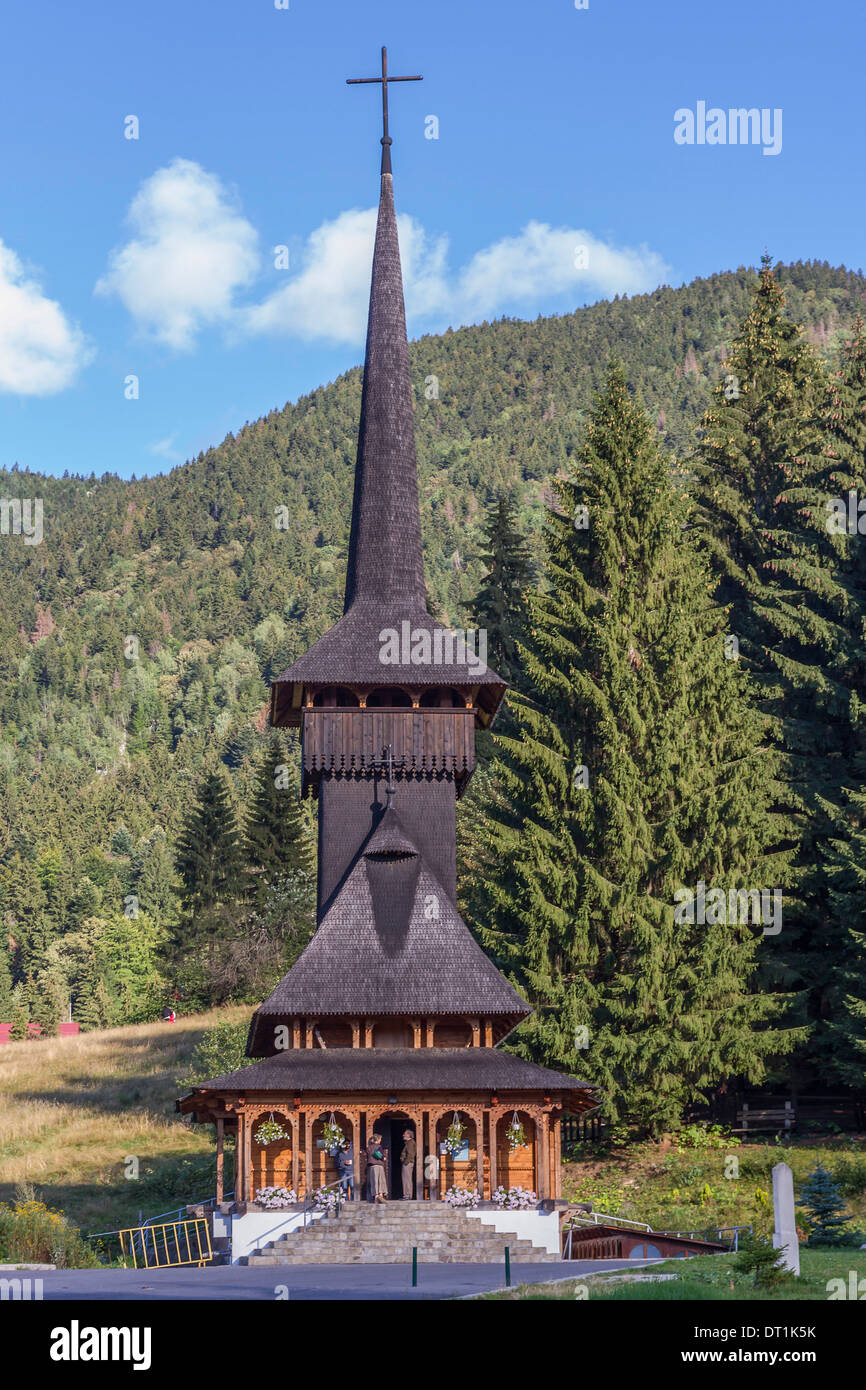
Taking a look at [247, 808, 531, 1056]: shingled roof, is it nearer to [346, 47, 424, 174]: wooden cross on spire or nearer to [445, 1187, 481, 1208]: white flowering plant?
[445, 1187, 481, 1208]: white flowering plant

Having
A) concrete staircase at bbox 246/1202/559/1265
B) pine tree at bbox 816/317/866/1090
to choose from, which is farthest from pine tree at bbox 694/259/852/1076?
concrete staircase at bbox 246/1202/559/1265

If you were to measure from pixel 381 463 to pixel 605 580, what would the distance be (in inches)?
310

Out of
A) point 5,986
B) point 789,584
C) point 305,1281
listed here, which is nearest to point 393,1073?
point 305,1281

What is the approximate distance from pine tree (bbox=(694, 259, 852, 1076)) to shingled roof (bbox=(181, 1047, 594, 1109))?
419 inches

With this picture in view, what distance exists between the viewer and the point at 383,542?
38.2m

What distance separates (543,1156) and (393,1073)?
3.23 m

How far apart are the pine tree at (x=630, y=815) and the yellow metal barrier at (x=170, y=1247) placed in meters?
8.78

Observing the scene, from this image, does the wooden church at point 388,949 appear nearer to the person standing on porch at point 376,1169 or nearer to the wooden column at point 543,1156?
the wooden column at point 543,1156

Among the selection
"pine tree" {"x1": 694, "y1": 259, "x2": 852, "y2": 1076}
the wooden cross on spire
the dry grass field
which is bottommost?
the dry grass field

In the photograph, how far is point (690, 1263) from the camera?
67.3ft

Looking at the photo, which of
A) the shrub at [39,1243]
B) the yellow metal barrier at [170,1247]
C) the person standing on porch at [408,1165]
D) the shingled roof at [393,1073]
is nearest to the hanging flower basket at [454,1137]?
the person standing on porch at [408,1165]

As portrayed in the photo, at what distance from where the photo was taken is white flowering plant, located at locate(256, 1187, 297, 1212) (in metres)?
27.8

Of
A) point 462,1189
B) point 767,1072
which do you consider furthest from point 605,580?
point 462,1189
